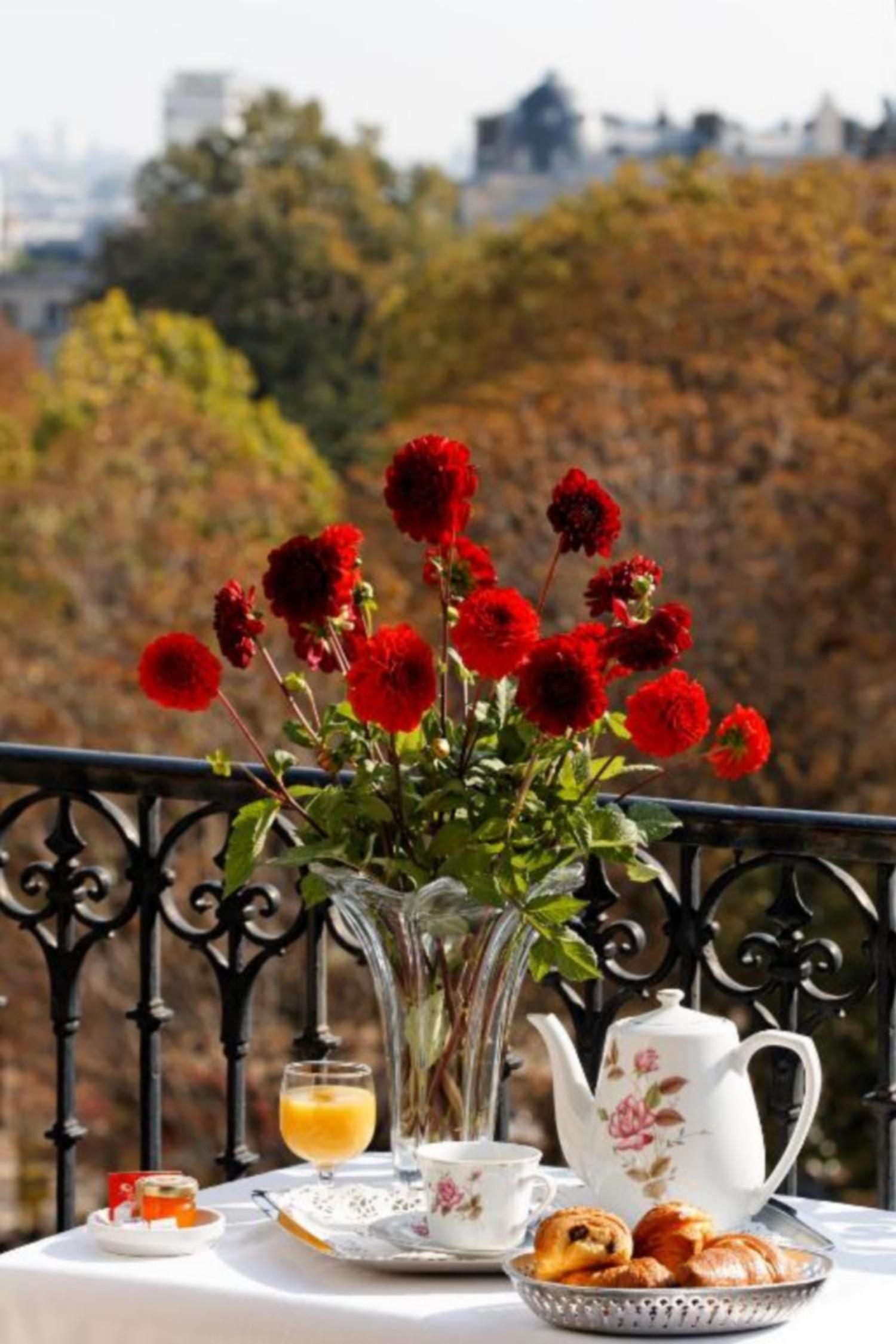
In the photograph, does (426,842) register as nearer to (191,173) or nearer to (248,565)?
(248,565)

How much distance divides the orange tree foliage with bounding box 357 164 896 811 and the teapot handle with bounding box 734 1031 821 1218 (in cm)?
→ 1581

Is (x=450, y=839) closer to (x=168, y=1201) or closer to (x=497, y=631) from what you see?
(x=497, y=631)

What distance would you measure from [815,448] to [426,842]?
64.5 feet

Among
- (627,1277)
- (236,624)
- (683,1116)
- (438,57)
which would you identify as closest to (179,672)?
(236,624)

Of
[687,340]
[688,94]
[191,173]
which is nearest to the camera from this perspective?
[687,340]

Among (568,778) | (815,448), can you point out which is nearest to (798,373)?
(815,448)

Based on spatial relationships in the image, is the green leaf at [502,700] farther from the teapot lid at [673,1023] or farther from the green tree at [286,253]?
the green tree at [286,253]

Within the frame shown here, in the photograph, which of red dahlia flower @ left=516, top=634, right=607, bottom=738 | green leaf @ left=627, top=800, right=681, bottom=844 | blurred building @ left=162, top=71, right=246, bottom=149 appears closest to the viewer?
red dahlia flower @ left=516, top=634, right=607, bottom=738

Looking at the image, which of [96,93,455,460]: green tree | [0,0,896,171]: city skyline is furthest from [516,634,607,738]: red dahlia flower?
[0,0,896,171]: city skyline

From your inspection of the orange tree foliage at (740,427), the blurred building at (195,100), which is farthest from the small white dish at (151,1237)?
the blurred building at (195,100)

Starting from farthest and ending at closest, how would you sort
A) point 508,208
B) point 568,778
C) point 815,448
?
1. point 508,208
2. point 815,448
3. point 568,778

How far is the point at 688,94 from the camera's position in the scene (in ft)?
164

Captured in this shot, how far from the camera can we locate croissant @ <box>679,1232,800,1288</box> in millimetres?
2217

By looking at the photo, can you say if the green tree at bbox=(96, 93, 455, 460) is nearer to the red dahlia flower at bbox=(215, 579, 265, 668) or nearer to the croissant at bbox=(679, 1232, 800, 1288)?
the red dahlia flower at bbox=(215, 579, 265, 668)
